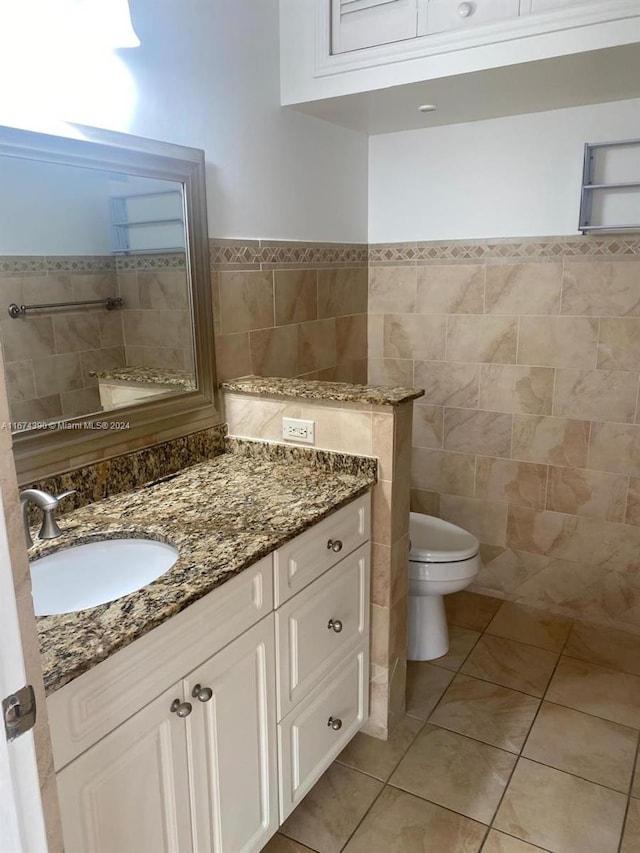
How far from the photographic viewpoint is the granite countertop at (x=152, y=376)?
5.92ft

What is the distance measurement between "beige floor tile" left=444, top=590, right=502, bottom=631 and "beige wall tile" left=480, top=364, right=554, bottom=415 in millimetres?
867

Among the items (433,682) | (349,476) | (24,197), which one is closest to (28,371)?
(24,197)

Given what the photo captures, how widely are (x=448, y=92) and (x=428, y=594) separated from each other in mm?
1797

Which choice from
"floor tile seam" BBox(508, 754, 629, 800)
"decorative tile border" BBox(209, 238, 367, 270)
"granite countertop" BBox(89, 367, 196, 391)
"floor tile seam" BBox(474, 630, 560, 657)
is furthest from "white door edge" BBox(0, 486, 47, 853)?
"floor tile seam" BBox(474, 630, 560, 657)

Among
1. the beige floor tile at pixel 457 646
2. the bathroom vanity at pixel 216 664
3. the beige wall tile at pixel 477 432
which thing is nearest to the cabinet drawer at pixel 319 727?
the bathroom vanity at pixel 216 664

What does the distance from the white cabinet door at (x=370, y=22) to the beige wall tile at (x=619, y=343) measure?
1.31m

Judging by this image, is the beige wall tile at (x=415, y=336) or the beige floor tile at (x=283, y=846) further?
the beige wall tile at (x=415, y=336)

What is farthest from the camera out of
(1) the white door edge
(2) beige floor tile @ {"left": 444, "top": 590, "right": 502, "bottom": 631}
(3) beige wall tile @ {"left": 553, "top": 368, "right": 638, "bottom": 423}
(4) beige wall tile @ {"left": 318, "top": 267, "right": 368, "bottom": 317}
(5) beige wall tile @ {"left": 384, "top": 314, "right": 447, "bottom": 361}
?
(5) beige wall tile @ {"left": 384, "top": 314, "right": 447, "bottom": 361}

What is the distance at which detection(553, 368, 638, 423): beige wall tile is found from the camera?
2.58 meters

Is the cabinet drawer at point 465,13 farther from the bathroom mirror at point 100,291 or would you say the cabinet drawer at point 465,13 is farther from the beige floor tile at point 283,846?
the beige floor tile at point 283,846

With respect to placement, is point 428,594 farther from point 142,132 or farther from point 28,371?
point 142,132

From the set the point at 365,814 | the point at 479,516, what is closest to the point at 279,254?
the point at 479,516

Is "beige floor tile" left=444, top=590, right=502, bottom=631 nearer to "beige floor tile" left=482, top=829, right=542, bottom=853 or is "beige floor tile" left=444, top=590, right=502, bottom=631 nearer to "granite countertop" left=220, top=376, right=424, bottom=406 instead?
"beige floor tile" left=482, top=829, right=542, bottom=853

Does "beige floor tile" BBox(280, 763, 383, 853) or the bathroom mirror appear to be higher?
the bathroom mirror
